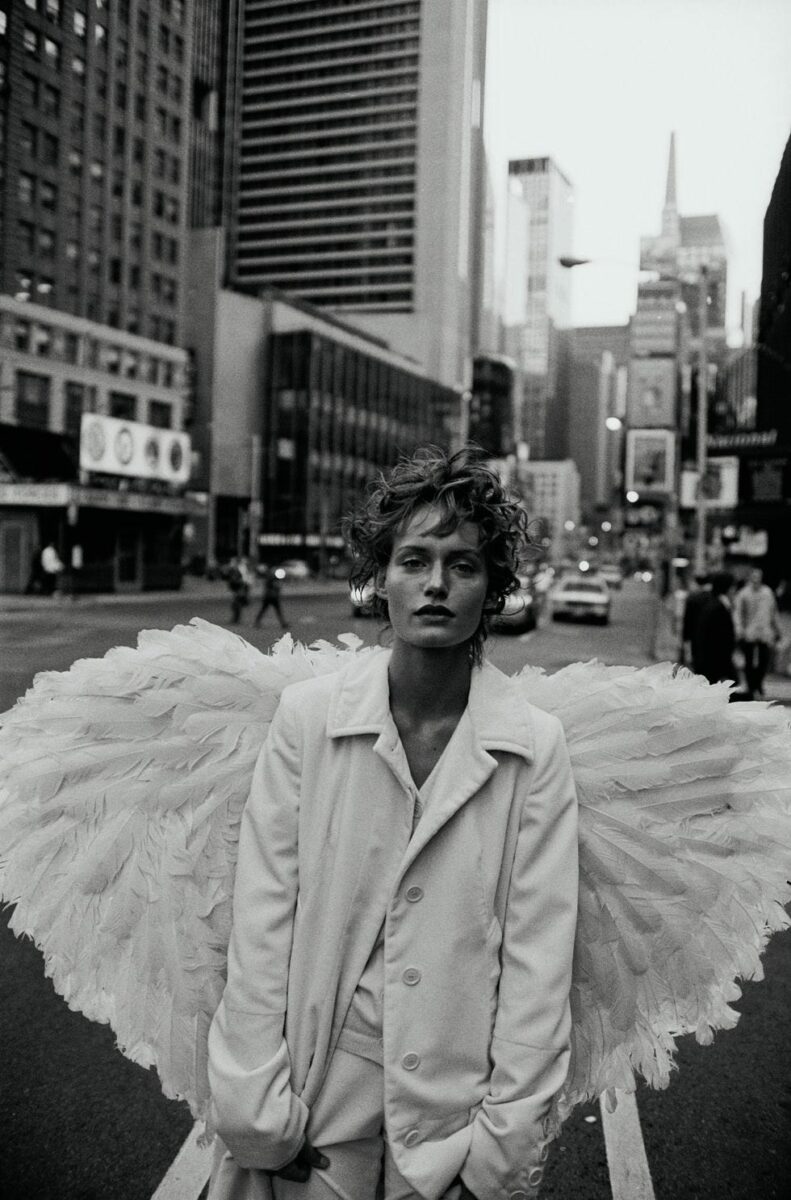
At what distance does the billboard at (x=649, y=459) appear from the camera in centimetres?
2858

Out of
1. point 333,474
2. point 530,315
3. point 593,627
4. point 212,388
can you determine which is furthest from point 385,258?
point 212,388

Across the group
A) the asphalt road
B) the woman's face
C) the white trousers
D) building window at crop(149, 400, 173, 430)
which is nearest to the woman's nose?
the woman's face

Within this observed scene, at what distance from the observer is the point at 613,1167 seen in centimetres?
277

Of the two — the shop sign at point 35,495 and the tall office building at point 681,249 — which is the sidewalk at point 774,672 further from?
the shop sign at point 35,495

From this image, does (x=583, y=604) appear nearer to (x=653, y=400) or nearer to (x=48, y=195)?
(x=653, y=400)

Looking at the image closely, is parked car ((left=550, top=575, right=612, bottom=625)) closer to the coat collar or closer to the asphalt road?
the asphalt road

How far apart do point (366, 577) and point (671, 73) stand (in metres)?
3.24

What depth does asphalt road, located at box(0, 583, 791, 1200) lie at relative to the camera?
2.63 metres

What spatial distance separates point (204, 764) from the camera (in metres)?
1.97

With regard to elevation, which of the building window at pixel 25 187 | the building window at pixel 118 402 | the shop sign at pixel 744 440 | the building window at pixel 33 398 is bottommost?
the building window at pixel 33 398

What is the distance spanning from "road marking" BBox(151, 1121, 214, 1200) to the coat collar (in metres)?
1.52

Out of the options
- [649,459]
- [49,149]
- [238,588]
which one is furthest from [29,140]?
[649,459]

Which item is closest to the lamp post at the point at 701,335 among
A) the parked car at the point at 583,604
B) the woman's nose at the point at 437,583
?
the woman's nose at the point at 437,583

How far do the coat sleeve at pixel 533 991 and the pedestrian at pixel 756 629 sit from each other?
10901 millimetres
